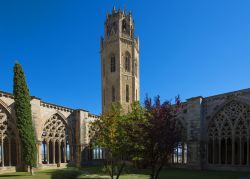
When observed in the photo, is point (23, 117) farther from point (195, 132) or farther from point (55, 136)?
point (195, 132)

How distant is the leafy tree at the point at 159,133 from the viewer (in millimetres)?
10961

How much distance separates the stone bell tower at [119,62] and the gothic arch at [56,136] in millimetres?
14475

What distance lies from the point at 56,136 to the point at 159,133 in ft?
63.6

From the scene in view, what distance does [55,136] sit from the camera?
27.6m

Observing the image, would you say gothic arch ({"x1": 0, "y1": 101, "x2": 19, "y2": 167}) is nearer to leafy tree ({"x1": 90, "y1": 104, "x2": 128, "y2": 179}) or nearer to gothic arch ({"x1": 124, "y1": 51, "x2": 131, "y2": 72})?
leafy tree ({"x1": 90, "y1": 104, "x2": 128, "y2": 179})

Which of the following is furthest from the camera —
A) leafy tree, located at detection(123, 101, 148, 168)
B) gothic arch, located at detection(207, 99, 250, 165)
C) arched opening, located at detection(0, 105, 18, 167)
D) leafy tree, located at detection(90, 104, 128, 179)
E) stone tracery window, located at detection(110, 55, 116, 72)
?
stone tracery window, located at detection(110, 55, 116, 72)

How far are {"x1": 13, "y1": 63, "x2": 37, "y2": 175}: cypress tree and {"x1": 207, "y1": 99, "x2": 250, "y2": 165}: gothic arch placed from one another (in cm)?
1748

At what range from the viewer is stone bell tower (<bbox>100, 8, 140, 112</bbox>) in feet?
139

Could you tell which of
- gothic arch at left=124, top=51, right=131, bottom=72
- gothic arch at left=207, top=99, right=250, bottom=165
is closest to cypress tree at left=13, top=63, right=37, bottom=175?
gothic arch at left=207, top=99, right=250, bottom=165

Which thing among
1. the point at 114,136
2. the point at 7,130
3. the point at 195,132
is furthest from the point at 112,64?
the point at 114,136

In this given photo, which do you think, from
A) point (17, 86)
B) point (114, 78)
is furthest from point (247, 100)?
point (114, 78)

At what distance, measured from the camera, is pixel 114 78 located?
140 ft

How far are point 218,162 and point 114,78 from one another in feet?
72.6

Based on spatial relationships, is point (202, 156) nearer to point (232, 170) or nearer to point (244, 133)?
point (232, 170)
